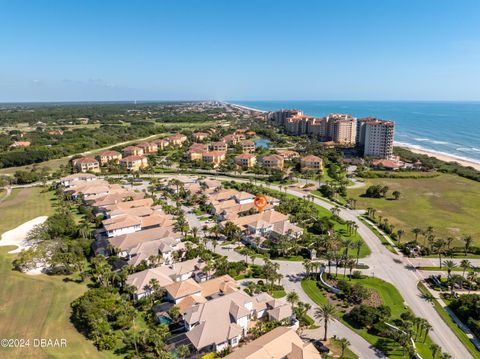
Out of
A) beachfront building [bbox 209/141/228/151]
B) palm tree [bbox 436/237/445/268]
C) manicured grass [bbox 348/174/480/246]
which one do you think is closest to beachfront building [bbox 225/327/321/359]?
palm tree [bbox 436/237/445/268]

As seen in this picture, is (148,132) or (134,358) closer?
(134,358)

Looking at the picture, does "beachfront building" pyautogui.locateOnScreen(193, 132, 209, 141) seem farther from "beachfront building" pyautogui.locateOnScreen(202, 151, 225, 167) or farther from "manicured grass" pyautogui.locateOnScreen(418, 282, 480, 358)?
"manicured grass" pyautogui.locateOnScreen(418, 282, 480, 358)

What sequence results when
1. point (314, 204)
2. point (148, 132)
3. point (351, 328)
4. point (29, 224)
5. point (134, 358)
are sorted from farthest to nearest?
point (148, 132), point (314, 204), point (29, 224), point (351, 328), point (134, 358)

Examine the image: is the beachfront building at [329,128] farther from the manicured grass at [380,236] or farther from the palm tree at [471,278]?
the palm tree at [471,278]

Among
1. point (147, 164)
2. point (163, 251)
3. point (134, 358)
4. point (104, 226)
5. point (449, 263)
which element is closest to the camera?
point (134, 358)

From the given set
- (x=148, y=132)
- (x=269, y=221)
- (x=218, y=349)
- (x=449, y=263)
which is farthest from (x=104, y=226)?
(x=148, y=132)

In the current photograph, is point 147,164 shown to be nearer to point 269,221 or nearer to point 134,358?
point 269,221

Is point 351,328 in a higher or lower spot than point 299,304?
lower
